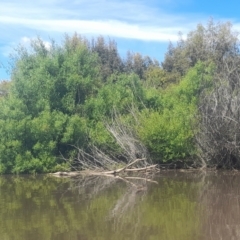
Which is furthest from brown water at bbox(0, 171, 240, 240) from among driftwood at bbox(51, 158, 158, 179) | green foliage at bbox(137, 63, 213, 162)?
green foliage at bbox(137, 63, 213, 162)

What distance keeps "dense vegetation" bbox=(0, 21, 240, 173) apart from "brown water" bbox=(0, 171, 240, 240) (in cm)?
280

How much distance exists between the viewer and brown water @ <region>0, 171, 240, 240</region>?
1135 centimetres

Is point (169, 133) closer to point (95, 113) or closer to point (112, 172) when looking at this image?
point (112, 172)

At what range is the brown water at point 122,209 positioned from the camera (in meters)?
11.4

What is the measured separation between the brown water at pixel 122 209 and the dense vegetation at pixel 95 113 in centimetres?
280

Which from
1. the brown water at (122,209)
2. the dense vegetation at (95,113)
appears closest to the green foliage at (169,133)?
the dense vegetation at (95,113)

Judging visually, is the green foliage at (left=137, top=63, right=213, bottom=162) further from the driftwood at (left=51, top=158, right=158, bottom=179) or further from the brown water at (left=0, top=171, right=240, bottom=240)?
the brown water at (left=0, top=171, right=240, bottom=240)

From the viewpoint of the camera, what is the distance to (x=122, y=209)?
1435 centimetres

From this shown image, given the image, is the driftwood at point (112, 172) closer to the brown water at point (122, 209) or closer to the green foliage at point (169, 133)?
the green foliage at point (169, 133)

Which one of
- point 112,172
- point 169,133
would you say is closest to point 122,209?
point 112,172

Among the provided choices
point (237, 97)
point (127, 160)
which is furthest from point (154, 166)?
point (237, 97)

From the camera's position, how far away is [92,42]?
5466 cm

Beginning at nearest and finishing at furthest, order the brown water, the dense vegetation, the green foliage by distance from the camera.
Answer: the brown water < the dense vegetation < the green foliage

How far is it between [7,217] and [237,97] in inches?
536
